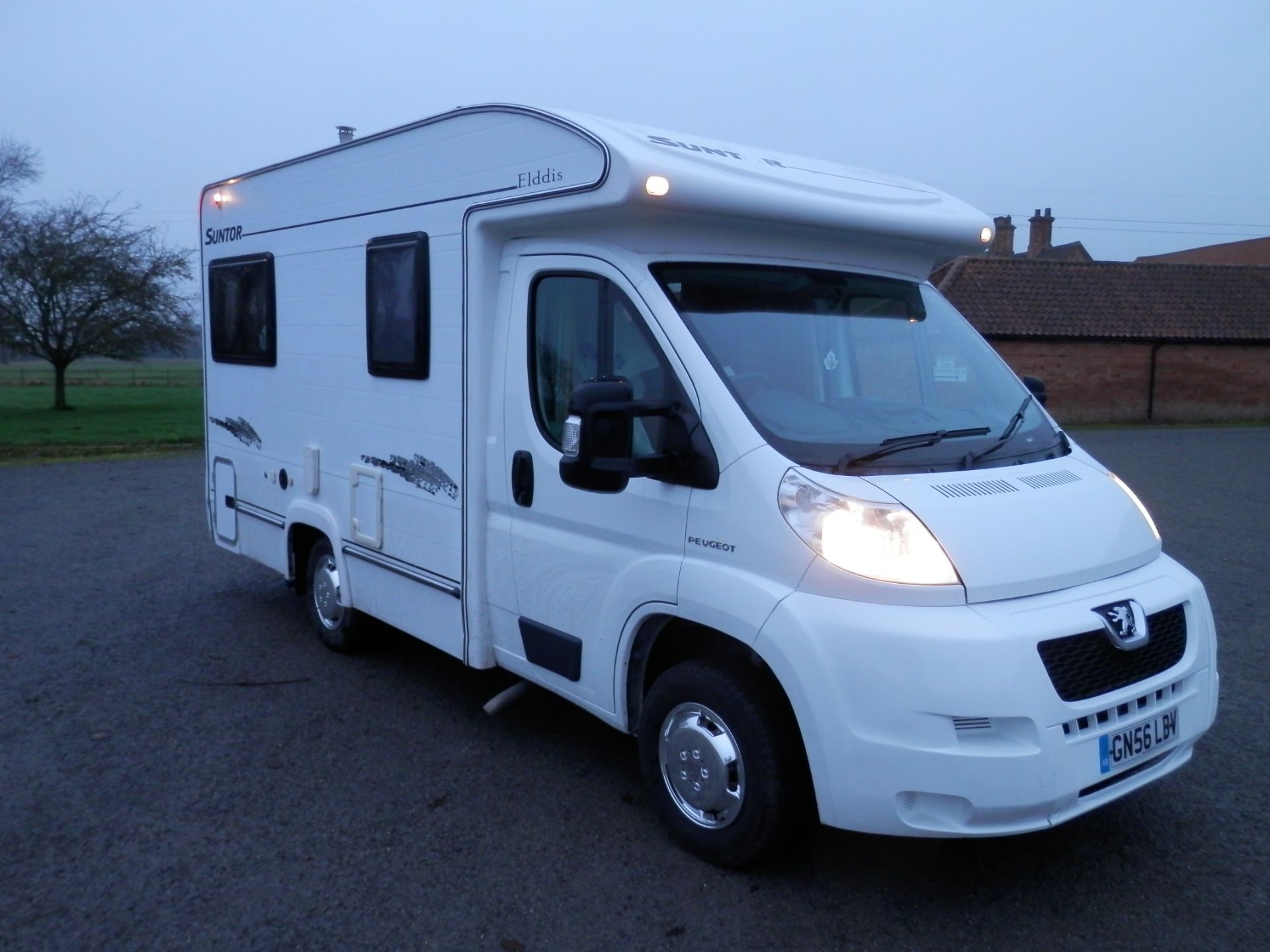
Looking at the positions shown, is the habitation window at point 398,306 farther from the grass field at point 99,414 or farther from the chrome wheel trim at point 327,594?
the grass field at point 99,414

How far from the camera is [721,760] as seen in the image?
378 cm

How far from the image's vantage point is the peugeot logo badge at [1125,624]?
3.42 m

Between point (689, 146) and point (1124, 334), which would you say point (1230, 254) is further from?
point (689, 146)

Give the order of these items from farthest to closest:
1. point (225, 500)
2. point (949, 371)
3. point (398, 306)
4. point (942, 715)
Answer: point (225, 500)
point (398, 306)
point (949, 371)
point (942, 715)

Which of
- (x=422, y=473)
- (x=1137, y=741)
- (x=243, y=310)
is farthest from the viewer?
(x=243, y=310)

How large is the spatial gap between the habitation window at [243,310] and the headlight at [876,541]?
4252 mm

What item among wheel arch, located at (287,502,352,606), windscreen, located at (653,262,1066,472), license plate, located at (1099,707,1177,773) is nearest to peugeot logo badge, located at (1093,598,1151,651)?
license plate, located at (1099,707,1177,773)

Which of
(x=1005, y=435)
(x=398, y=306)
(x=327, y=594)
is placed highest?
(x=398, y=306)

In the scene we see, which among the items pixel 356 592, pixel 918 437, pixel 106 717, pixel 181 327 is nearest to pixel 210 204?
pixel 356 592

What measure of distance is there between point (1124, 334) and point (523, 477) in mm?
31108

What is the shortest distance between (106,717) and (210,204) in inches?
140

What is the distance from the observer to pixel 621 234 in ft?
13.4

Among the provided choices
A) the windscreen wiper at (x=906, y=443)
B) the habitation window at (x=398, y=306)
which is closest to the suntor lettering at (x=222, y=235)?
the habitation window at (x=398, y=306)

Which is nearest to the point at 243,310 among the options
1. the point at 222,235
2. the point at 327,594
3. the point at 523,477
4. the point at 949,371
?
the point at 222,235
